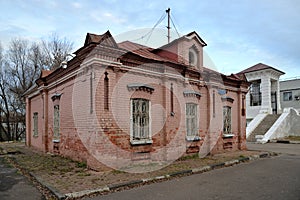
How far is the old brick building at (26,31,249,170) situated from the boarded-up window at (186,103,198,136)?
0.04 meters

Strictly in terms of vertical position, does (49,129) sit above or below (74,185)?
above

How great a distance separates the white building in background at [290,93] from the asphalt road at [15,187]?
3655 centimetres

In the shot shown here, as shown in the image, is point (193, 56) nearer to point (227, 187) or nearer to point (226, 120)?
point (226, 120)

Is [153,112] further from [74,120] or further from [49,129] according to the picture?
[49,129]

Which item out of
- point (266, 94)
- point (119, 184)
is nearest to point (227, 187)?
point (119, 184)

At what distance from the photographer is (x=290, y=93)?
3734cm

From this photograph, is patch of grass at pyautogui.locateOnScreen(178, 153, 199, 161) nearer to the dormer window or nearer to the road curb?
the road curb

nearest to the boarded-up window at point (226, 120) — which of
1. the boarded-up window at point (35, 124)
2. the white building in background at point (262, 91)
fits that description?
the boarded-up window at point (35, 124)

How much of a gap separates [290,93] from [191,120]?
30.6 m

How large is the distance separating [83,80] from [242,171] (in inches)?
253

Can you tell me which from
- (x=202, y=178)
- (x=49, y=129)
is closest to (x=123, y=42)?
(x=49, y=129)

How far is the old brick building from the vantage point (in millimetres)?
8883

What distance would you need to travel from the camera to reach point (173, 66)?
11.2 metres

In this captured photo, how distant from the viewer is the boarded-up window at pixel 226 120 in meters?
14.5
